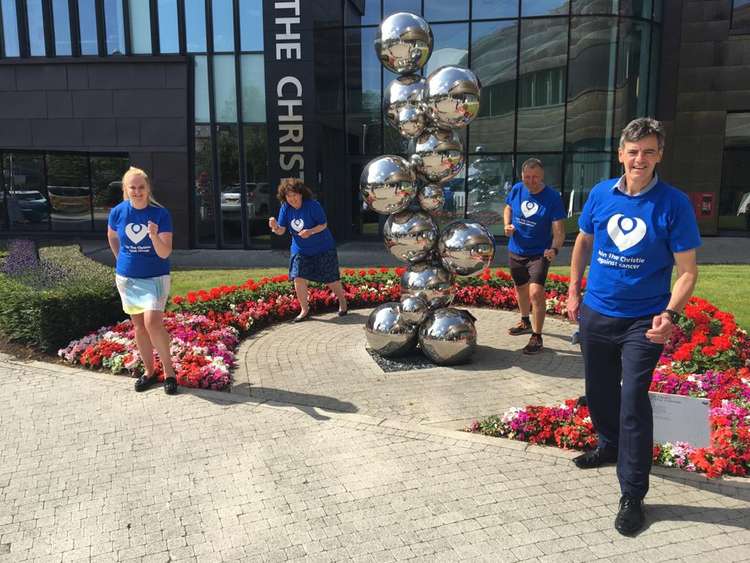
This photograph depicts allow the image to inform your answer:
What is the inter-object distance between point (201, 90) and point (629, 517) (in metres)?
15.5

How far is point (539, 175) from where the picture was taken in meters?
5.96

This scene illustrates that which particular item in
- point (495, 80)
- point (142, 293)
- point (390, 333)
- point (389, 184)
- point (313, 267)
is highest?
point (495, 80)

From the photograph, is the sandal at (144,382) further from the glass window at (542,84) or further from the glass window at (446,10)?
the glass window at (446,10)

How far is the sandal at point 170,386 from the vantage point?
521 cm

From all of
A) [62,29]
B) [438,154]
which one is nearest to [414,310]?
[438,154]

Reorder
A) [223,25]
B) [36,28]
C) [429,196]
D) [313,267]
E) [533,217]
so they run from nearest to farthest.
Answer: [429,196]
[533,217]
[313,267]
[223,25]
[36,28]

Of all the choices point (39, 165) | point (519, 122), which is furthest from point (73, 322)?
point (39, 165)

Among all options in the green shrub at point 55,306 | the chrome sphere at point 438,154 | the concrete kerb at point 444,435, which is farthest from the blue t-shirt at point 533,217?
the green shrub at point 55,306

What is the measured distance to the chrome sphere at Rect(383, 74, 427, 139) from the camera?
5.58m

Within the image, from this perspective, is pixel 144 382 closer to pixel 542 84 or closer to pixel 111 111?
pixel 111 111

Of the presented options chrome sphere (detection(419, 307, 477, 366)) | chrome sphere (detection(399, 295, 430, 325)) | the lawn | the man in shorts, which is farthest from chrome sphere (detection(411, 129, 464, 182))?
the lawn

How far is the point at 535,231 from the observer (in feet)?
20.3

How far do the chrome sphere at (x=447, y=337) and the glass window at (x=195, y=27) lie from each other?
507 inches

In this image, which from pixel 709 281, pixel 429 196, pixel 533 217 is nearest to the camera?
pixel 429 196
